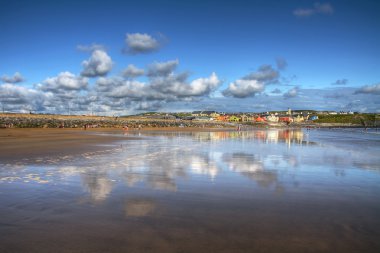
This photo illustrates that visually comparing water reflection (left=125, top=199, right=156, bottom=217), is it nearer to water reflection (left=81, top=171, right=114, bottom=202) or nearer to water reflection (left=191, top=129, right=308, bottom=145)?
water reflection (left=81, top=171, right=114, bottom=202)

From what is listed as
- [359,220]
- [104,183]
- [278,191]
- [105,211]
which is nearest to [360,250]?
[359,220]

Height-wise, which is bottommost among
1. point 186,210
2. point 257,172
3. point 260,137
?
point 260,137

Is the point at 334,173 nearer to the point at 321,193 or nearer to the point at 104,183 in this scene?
the point at 321,193

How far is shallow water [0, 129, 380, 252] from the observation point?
5.46 metres

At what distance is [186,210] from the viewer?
24.4 feet

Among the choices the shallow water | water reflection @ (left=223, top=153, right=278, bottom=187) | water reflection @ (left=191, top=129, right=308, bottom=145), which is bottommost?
water reflection @ (left=191, top=129, right=308, bottom=145)

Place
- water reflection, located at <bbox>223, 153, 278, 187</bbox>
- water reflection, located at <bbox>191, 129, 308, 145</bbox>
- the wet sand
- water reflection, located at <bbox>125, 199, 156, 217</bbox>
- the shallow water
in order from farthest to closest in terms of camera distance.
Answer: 1. water reflection, located at <bbox>191, 129, 308, 145</bbox>
2. the wet sand
3. water reflection, located at <bbox>223, 153, 278, 187</bbox>
4. water reflection, located at <bbox>125, 199, 156, 217</bbox>
5. the shallow water

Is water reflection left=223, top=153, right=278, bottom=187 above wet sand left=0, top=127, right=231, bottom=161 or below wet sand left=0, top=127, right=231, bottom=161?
below

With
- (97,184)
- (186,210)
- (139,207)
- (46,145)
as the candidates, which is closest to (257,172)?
(186,210)

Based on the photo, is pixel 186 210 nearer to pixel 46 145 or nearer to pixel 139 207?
pixel 139 207

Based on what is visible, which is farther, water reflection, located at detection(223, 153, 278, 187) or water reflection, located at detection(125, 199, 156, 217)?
water reflection, located at detection(223, 153, 278, 187)

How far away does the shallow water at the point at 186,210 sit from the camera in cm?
546

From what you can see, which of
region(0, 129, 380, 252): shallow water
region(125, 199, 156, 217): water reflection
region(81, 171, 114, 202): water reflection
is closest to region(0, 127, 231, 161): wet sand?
region(0, 129, 380, 252): shallow water

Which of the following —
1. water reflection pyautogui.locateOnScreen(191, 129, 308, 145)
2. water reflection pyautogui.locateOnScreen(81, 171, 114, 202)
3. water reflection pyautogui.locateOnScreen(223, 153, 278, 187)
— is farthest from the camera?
water reflection pyautogui.locateOnScreen(191, 129, 308, 145)
